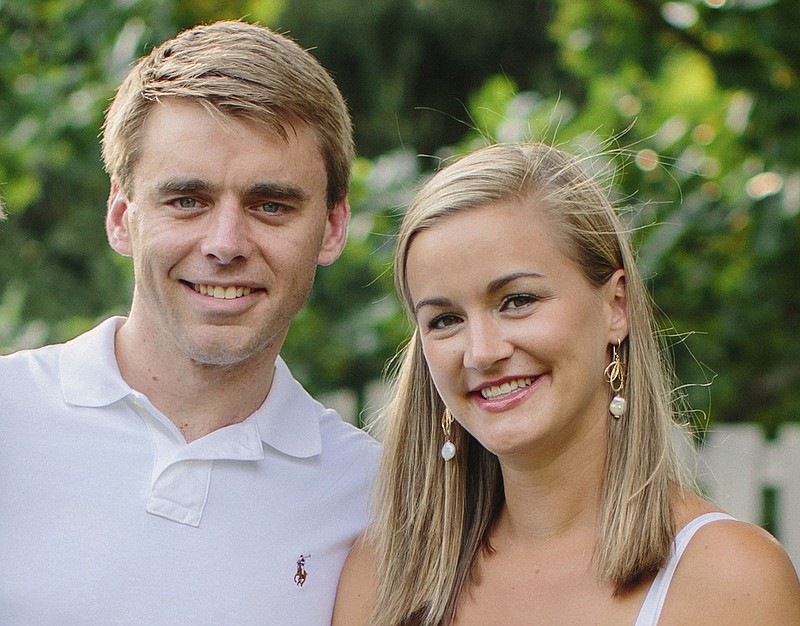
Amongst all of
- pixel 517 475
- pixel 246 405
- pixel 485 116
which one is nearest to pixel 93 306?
pixel 485 116

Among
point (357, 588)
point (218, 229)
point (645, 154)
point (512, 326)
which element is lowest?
point (357, 588)

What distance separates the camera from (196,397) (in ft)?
7.80

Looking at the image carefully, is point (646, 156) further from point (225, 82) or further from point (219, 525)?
point (219, 525)

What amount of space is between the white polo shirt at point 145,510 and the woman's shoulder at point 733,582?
674mm

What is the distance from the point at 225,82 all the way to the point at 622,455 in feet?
3.26

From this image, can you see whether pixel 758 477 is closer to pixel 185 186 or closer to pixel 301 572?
pixel 301 572

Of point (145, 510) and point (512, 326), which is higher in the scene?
point (512, 326)

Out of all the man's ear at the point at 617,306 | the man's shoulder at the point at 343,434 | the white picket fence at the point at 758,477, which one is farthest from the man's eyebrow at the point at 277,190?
the white picket fence at the point at 758,477

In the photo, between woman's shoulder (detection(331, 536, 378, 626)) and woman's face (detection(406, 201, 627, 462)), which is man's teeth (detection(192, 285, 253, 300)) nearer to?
woman's face (detection(406, 201, 627, 462))

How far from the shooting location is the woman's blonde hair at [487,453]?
2137mm

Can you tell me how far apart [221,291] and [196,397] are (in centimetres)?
21

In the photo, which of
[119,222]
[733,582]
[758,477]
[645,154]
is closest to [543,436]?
[733,582]

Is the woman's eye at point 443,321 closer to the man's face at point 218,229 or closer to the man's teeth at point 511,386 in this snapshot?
the man's teeth at point 511,386

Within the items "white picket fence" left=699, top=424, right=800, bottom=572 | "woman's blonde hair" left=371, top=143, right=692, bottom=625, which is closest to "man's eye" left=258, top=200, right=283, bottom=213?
"woman's blonde hair" left=371, top=143, right=692, bottom=625
